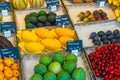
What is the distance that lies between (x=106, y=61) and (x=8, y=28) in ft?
2.36

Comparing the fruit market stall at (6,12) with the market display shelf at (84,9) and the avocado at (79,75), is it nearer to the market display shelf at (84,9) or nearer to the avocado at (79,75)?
the market display shelf at (84,9)

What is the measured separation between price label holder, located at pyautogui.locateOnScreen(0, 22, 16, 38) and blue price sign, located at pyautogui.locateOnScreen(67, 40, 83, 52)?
43 cm

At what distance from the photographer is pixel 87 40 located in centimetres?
194

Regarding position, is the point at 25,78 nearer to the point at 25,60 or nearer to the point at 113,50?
the point at 25,60

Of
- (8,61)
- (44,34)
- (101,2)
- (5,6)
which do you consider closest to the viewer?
(8,61)

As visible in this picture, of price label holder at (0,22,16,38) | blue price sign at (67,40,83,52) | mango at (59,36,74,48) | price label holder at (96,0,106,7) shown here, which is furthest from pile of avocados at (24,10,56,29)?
price label holder at (96,0,106,7)

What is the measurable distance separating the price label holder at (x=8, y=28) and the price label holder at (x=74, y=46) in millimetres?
435

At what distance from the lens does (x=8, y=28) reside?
1898 mm

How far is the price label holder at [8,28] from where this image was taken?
188 centimetres

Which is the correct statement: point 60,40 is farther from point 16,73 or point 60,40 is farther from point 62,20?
point 16,73

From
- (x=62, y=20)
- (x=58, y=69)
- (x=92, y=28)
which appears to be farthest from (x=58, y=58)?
(x=92, y=28)

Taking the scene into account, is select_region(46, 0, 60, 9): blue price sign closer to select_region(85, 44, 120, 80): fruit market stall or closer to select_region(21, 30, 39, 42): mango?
select_region(21, 30, 39, 42): mango

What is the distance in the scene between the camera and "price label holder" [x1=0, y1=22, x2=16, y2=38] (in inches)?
73.9

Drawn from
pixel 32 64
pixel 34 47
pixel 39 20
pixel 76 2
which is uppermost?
pixel 76 2
